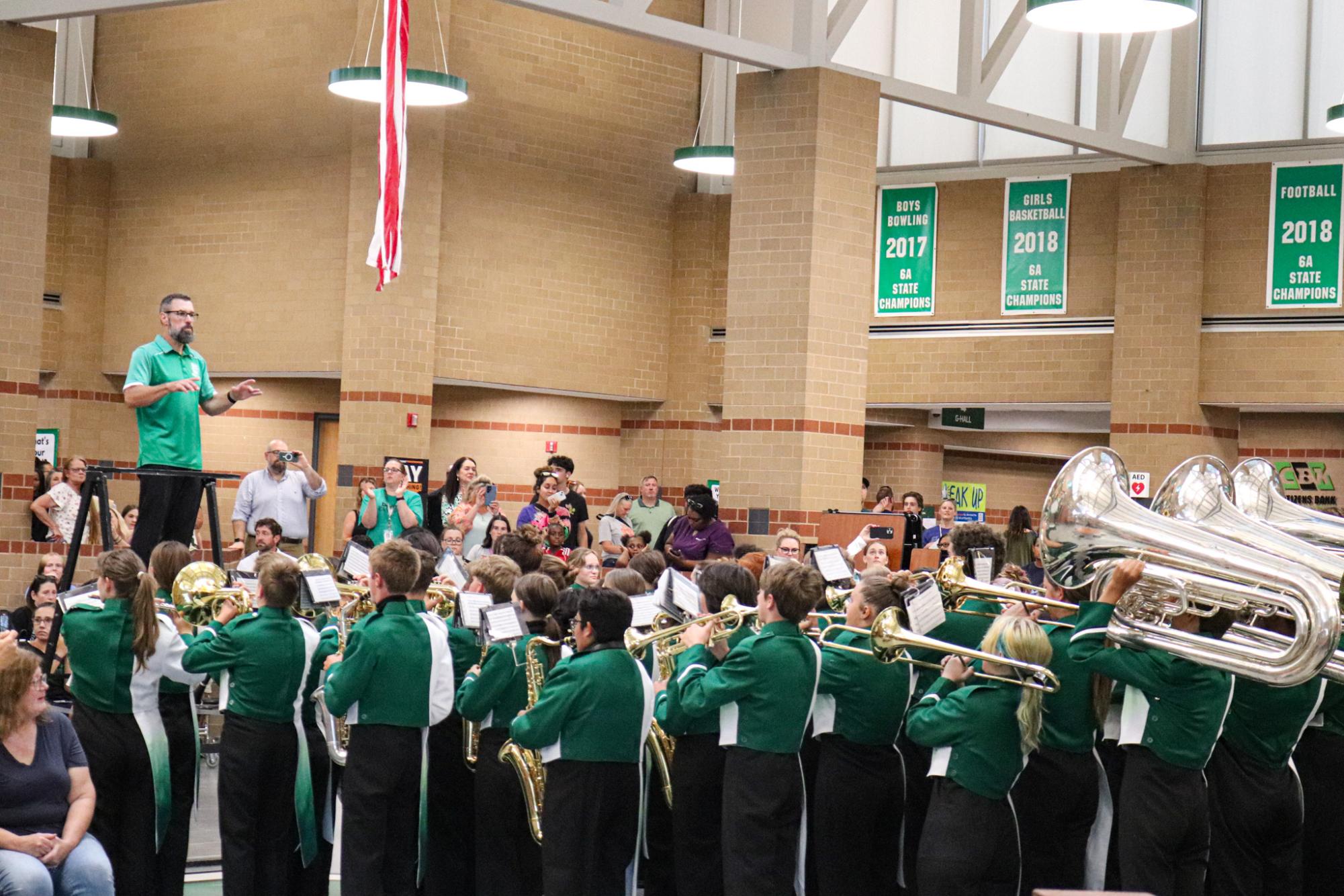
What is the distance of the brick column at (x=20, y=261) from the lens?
43.2 feet

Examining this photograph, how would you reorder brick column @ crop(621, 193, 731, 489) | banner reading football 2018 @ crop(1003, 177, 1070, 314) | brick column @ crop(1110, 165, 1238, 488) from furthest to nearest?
brick column @ crop(621, 193, 731, 489) < banner reading football 2018 @ crop(1003, 177, 1070, 314) < brick column @ crop(1110, 165, 1238, 488)

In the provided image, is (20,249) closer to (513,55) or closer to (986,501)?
(513,55)

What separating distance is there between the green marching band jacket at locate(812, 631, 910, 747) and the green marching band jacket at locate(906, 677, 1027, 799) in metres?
0.66

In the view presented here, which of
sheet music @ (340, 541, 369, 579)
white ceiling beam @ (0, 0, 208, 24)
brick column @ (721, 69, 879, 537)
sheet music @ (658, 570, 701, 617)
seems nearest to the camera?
sheet music @ (658, 570, 701, 617)

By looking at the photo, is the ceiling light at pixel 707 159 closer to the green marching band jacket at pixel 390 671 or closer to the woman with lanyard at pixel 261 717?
the woman with lanyard at pixel 261 717

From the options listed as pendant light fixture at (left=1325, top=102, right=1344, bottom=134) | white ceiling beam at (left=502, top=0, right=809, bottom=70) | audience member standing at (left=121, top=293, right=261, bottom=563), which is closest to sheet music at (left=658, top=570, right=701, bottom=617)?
audience member standing at (left=121, top=293, right=261, bottom=563)

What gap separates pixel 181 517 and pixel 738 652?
3.82 metres

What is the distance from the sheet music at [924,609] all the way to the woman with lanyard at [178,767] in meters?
3.19

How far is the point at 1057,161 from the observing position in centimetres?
1775

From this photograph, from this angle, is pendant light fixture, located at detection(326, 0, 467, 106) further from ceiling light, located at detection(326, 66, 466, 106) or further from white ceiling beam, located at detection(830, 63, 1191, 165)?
white ceiling beam, located at detection(830, 63, 1191, 165)

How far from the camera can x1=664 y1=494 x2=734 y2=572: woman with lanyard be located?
12000mm

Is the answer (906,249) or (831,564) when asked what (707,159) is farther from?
(831,564)

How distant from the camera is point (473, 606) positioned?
6.77m

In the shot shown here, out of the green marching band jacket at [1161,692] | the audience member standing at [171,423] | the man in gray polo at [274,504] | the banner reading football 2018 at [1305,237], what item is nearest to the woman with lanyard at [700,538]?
the man in gray polo at [274,504]
